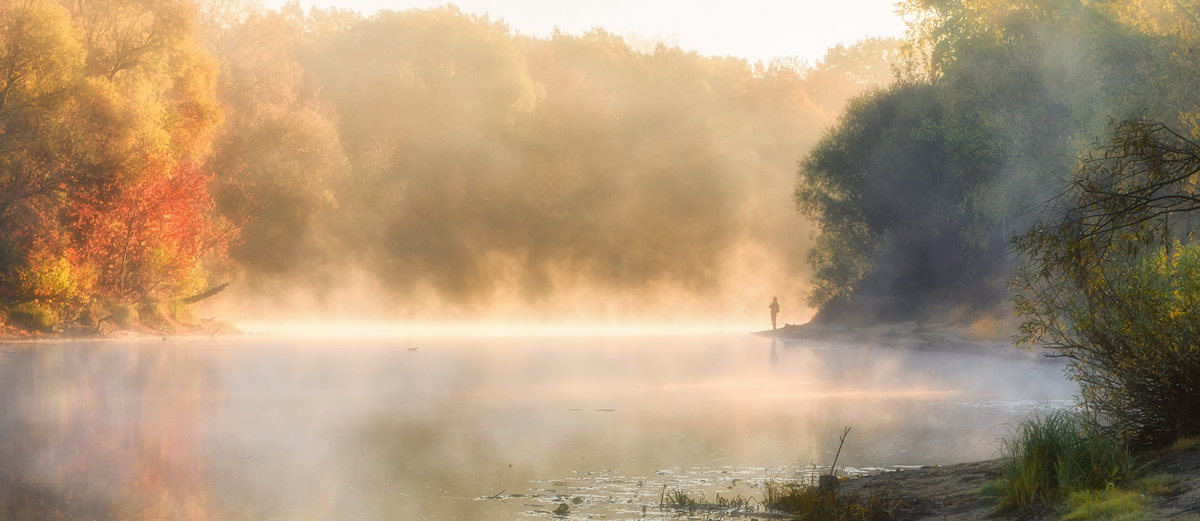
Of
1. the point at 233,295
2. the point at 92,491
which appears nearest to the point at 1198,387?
the point at 92,491

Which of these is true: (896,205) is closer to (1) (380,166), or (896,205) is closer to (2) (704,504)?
(1) (380,166)

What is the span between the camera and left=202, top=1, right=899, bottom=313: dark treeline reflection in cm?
7088

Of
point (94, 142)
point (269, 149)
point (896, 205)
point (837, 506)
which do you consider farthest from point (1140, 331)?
point (269, 149)

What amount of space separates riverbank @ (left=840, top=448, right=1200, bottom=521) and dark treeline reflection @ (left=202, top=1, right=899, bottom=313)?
5621cm

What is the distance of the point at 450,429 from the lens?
1945 centimetres

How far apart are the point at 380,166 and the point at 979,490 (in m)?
69.6

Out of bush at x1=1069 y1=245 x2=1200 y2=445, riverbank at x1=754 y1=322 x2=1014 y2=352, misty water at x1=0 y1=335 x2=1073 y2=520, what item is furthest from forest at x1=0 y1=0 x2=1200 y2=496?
misty water at x1=0 y1=335 x2=1073 y2=520

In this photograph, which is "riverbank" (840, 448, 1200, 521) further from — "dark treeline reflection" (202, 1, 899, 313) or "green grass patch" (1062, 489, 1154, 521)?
"dark treeline reflection" (202, 1, 899, 313)

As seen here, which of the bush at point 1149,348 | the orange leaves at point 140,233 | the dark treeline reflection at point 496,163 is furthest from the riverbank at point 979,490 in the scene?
the dark treeline reflection at point 496,163

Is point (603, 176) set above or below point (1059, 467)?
above

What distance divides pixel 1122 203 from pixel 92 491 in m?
11.1

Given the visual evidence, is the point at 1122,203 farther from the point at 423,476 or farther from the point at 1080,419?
the point at 423,476

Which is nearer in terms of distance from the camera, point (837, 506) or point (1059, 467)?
point (1059, 467)

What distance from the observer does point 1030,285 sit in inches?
528
